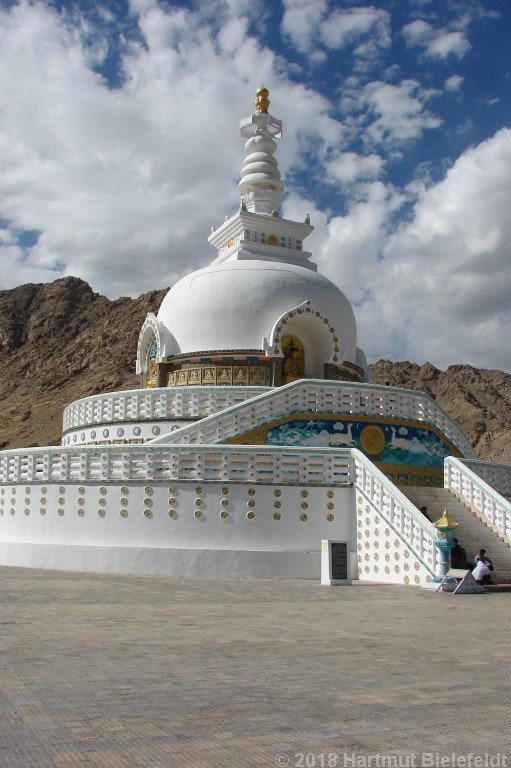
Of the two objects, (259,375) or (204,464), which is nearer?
(204,464)

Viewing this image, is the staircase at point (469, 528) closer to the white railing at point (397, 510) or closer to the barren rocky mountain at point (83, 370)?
the white railing at point (397, 510)

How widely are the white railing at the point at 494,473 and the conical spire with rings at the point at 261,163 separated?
13.0 meters

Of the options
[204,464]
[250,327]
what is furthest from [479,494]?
[250,327]

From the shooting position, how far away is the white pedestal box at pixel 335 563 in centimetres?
1273

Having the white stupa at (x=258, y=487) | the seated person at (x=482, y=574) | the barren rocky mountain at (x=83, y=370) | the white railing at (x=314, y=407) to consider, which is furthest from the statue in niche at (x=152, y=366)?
the barren rocky mountain at (x=83, y=370)

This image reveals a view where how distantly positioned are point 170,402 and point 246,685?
579 inches

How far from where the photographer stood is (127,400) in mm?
20047

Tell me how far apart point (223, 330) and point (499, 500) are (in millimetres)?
9929

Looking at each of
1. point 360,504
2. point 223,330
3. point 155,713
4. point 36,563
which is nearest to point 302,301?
point 223,330

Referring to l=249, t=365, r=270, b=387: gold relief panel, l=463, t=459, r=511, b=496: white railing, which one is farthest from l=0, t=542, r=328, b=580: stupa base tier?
l=249, t=365, r=270, b=387: gold relief panel

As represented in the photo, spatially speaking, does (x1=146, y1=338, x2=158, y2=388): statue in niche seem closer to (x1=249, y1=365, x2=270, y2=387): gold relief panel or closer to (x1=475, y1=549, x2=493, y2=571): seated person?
(x1=249, y1=365, x2=270, y2=387): gold relief panel

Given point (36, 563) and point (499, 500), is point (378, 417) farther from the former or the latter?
point (36, 563)

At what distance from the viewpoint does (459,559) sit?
43.3 feet

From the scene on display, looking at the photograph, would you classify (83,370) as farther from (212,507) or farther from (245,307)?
(212,507)
